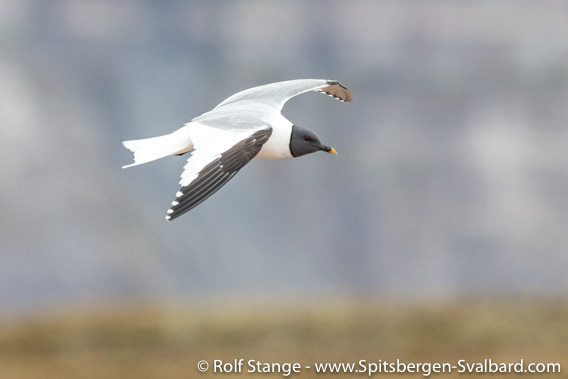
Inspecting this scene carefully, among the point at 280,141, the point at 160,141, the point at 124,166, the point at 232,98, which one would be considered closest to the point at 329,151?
the point at 280,141

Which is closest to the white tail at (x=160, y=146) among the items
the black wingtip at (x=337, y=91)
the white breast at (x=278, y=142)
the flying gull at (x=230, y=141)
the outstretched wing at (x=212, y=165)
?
the flying gull at (x=230, y=141)

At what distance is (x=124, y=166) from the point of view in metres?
2.20

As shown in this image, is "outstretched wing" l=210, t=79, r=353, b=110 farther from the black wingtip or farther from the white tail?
the white tail

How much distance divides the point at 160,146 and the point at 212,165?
407 mm

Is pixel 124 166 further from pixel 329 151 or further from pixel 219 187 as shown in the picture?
pixel 329 151

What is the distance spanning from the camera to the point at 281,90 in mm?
2857

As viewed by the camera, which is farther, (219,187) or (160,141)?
(160,141)

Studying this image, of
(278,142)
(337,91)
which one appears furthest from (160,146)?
(337,91)

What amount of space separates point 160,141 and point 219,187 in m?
0.54

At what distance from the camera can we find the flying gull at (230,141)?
2043 mm

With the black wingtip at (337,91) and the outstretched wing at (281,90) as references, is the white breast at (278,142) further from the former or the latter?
the black wingtip at (337,91)

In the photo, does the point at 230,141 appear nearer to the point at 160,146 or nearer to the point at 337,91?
the point at 160,146

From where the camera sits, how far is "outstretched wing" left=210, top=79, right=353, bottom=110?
9.11ft

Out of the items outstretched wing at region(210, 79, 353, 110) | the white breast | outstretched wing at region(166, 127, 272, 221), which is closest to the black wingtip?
outstretched wing at region(210, 79, 353, 110)
